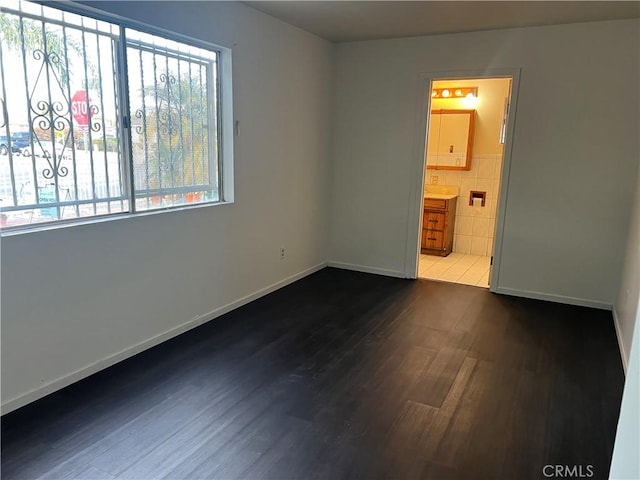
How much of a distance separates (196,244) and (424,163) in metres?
2.47

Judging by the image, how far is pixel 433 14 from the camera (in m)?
3.61

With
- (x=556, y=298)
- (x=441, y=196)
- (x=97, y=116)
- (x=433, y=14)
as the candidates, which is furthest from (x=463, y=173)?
(x=97, y=116)

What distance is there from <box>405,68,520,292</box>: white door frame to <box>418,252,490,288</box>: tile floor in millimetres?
336

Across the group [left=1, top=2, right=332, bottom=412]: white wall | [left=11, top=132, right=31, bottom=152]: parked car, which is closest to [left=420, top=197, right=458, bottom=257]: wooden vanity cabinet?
[left=1, top=2, right=332, bottom=412]: white wall

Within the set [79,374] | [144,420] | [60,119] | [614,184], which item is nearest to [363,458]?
[144,420]

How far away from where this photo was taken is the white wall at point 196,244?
7.82ft

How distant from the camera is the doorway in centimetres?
571

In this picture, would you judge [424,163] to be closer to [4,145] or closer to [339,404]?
[339,404]

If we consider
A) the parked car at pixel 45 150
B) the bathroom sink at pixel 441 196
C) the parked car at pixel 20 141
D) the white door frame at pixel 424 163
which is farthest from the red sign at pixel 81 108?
the bathroom sink at pixel 441 196

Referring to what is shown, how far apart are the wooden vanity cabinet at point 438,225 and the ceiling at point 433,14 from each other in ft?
7.22

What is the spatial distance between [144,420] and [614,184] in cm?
398

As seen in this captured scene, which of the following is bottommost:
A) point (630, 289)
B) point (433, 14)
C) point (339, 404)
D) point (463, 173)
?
point (339, 404)

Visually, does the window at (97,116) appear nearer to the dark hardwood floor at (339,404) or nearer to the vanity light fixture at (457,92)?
the dark hardwood floor at (339,404)

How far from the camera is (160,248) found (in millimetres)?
3084
